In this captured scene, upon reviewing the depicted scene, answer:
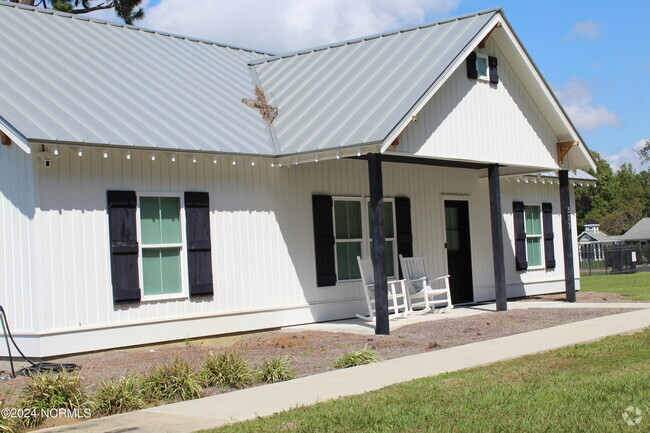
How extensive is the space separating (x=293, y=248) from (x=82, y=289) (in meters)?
4.23

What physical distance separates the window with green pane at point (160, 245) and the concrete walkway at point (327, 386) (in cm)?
420

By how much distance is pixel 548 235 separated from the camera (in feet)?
70.9

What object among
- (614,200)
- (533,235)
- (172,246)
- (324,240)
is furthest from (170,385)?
(614,200)

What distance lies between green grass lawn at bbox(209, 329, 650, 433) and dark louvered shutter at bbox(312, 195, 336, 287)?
613 centimetres

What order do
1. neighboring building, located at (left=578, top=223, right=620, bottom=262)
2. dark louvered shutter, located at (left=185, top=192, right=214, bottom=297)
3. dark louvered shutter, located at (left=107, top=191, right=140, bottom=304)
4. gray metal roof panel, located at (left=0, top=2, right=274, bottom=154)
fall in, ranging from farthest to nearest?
neighboring building, located at (left=578, top=223, right=620, bottom=262)
dark louvered shutter, located at (left=185, top=192, right=214, bottom=297)
dark louvered shutter, located at (left=107, top=191, right=140, bottom=304)
gray metal roof panel, located at (left=0, top=2, right=274, bottom=154)

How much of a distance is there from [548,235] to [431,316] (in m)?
7.39

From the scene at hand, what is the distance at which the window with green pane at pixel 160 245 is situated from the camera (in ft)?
42.0

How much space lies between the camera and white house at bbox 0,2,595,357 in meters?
11.9

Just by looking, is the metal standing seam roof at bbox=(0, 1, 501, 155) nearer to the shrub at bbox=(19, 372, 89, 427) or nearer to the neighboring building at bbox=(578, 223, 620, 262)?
the shrub at bbox=(19, 372, 89, 427)

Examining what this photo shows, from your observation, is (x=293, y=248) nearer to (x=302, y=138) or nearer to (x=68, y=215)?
(x=302, y=138)

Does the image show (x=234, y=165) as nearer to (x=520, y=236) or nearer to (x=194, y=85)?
(x=194, y=85)

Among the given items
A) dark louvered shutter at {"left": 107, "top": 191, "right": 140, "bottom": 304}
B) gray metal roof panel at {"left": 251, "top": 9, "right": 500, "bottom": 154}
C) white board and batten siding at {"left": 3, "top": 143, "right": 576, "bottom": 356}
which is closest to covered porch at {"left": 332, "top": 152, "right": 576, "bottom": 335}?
white board and batten siding at {"left": 3, "top": 143, "right": 576, "bottom": 356}

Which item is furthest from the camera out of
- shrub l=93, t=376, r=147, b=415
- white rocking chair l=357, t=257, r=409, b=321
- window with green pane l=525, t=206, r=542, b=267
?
window with green pane l=525, t=206, r=542, b=267

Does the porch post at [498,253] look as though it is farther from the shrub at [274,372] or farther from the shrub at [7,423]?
the shrub at [7,423]
